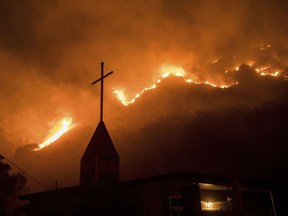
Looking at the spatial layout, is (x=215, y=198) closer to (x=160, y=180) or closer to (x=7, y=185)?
(x=160, y=180)

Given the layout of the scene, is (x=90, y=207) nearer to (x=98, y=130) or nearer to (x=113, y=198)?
(x=113, y=198)

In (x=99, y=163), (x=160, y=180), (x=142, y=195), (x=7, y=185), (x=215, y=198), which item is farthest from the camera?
(x=7, y=185)

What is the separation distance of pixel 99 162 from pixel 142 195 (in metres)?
7.53

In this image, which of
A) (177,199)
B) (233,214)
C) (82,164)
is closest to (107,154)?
(82,164)

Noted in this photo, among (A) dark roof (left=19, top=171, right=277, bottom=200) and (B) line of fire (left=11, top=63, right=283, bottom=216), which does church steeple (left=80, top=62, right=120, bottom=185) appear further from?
(A) dark roof (left=19, top=171, right=277, bottom=200)

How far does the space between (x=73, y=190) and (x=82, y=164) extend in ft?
16.0

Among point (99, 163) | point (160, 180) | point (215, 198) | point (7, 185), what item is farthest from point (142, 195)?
point (7, 185)

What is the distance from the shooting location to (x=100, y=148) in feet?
68.1

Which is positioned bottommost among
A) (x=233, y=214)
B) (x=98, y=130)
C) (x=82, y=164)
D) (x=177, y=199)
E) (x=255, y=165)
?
(x=233, y=214)

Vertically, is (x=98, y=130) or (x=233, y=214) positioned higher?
(x=98, y=130)

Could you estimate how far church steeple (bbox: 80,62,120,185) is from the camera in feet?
64.6

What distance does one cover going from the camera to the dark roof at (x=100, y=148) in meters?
20.5

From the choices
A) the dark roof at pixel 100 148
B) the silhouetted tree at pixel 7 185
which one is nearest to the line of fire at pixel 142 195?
the dark roof at pixel 100 148

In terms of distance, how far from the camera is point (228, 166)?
57562 mm
